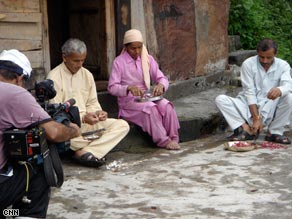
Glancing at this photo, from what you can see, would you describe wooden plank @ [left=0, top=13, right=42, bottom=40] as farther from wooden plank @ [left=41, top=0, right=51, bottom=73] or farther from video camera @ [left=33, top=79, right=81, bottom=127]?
video camera @ [left=33, top=79, right=81, bottom=127]

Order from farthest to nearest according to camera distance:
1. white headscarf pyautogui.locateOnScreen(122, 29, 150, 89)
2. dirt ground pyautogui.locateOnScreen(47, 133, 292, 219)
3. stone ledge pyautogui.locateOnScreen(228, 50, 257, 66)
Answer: stone ledge pyautogui.locateOnScreen(228, 50, 257, 66)
white headscarf pyautogui.locateOnScreen(122, 29, 150, 89)
dirt ground pyautogui.locateOnScreen(47, 133, 292, 219)

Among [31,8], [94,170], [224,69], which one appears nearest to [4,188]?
[94,170]

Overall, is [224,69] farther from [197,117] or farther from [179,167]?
[179,167]

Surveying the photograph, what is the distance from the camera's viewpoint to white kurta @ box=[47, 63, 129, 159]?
21.0ft

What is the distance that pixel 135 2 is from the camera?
795 cm

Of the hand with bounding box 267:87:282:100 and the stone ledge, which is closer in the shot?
the hand with bounding box 267:87:282:100

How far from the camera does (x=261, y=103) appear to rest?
7.36 meters

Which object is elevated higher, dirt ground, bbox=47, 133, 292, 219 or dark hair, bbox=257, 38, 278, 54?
dark hair, bbox=257, 38, 278, 54

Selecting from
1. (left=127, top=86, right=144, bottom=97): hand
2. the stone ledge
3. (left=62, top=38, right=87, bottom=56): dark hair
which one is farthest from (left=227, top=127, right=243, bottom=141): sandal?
the stone ledge

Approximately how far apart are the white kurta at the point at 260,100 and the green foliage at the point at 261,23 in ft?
14.1

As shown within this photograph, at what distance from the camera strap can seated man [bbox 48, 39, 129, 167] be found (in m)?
1.96

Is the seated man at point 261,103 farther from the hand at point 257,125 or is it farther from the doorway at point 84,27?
the doorway at point 84,27

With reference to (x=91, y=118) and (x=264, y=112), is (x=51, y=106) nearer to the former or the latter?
(x=91, y=118)

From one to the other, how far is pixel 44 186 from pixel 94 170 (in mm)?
2122
